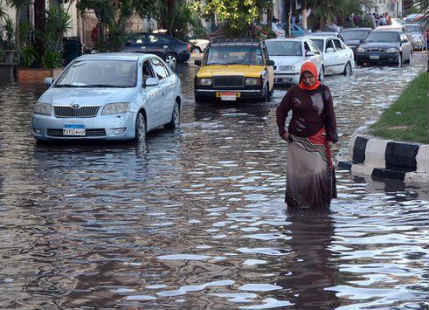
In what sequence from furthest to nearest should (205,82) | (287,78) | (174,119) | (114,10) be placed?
(114,10) < (287,78) < (205,82) < (174,119)

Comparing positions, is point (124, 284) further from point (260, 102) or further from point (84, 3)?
point (84, 3)

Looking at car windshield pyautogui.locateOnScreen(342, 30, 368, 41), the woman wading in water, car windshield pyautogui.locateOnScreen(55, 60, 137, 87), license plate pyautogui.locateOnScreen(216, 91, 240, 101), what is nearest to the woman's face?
the woman wading in water

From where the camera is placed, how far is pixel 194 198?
40.9 feet

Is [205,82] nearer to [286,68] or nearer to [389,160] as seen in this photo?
[286,68]

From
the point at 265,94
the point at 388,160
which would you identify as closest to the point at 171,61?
the point at 265,94

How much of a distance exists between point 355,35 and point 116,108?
141 ft

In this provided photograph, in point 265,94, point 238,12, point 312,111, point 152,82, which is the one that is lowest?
point 265,94

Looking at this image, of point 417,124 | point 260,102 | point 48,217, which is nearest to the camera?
point 48,217

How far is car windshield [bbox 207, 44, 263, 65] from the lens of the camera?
28281 millimetres

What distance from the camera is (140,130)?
61.0 ft

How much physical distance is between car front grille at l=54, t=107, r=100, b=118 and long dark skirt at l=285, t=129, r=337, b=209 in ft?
22.7

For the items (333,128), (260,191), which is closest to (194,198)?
(260,191)

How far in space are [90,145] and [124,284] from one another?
1029 centimetres

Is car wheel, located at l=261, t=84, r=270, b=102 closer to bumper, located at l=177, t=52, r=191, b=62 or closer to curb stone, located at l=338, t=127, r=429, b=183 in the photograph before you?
curb stone, located at l=338, t=127, r=429, b=183
